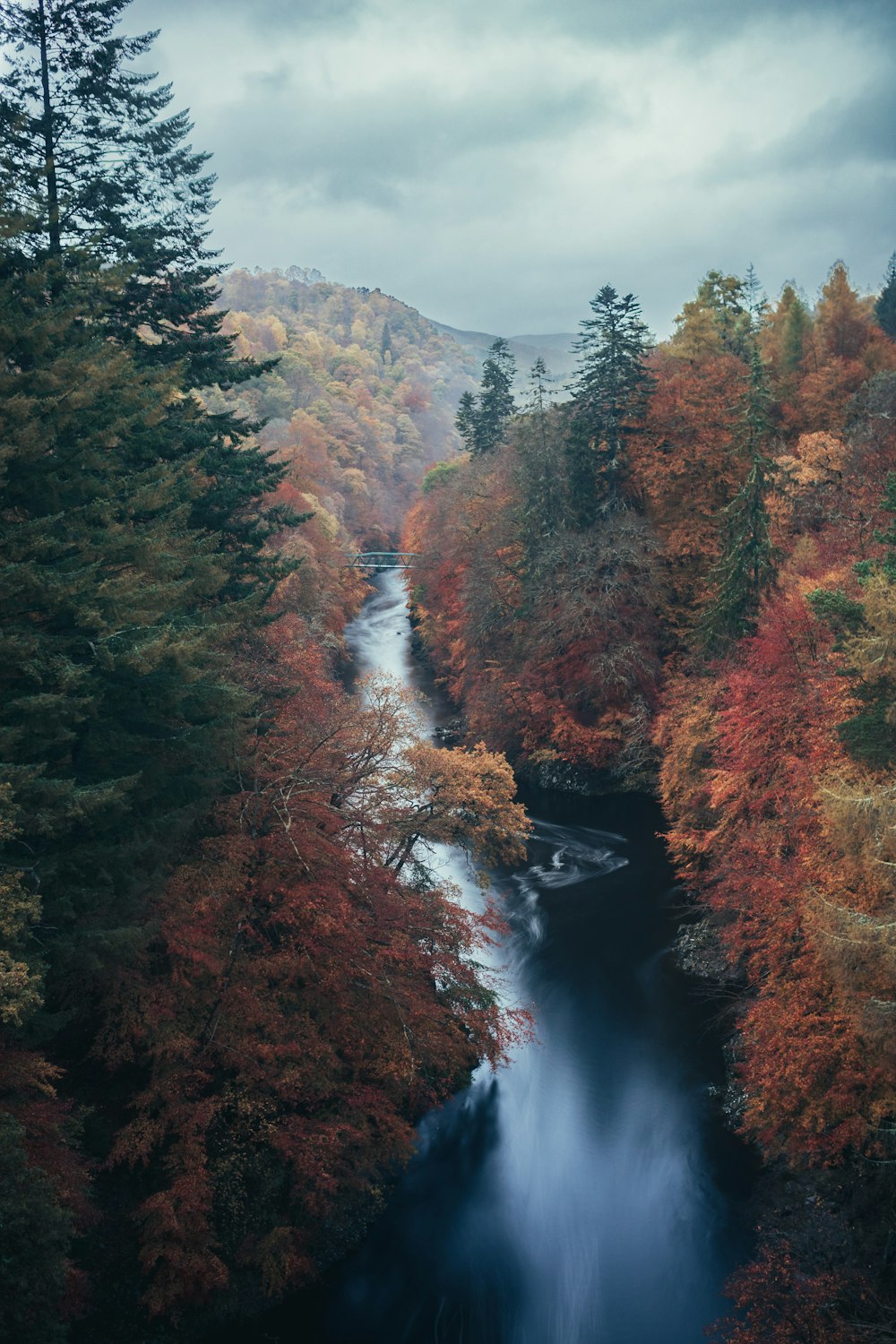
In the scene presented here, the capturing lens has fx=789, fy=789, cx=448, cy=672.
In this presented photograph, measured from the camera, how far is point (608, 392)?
3844 cm

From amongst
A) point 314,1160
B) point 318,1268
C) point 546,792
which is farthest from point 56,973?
point 546,792

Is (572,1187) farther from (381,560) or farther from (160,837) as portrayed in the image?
(381,560)

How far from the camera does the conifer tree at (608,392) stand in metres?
38.2

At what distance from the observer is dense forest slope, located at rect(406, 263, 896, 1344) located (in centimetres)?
1377

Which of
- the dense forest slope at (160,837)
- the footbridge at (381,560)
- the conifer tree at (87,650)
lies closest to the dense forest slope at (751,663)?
the dense forest slope at (160,837)

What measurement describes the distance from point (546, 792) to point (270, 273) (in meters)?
201

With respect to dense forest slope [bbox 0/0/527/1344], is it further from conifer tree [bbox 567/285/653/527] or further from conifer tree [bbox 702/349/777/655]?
conifer tree [bbox 567/285/653/527]

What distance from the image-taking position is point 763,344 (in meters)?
49.7

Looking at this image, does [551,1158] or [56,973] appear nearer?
[56,973]

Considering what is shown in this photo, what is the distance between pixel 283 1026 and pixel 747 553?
22051 mm

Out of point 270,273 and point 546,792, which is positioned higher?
point 270,273

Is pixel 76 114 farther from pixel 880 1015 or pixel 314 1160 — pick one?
pixel 880 1015

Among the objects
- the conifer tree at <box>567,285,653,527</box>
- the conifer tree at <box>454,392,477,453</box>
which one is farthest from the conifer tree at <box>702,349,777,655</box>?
the conifer tree at <box>454,392,477,453</box>

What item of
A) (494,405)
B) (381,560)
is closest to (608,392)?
(494,405)
